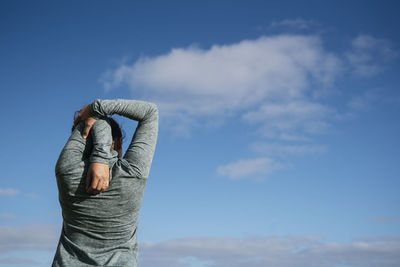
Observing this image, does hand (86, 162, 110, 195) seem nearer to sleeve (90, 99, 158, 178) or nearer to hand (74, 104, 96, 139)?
sleeve (90, 99, 158, 178)

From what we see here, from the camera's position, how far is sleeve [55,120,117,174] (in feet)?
13.0

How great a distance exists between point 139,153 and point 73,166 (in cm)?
63

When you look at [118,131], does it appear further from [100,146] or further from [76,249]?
[76,249]

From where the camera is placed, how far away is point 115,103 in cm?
414

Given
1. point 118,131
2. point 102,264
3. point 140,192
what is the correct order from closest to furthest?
point 102,264 → point 140,192 → point 118,131

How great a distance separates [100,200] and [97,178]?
260mm

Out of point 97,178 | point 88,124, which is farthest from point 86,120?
point 97,178

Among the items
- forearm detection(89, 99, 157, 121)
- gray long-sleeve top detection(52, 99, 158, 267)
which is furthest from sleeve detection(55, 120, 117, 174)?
forearm detection(89, 99, 157, 121)

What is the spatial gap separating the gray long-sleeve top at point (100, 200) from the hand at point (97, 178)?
0.06 m

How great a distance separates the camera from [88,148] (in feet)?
13.8

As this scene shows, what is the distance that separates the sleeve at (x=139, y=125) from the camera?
4.12 metres

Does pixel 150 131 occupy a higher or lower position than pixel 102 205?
higher

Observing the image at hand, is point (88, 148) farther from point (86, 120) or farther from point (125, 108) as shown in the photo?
point (125, 108)

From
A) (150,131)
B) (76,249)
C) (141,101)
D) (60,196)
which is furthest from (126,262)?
(141,101)
